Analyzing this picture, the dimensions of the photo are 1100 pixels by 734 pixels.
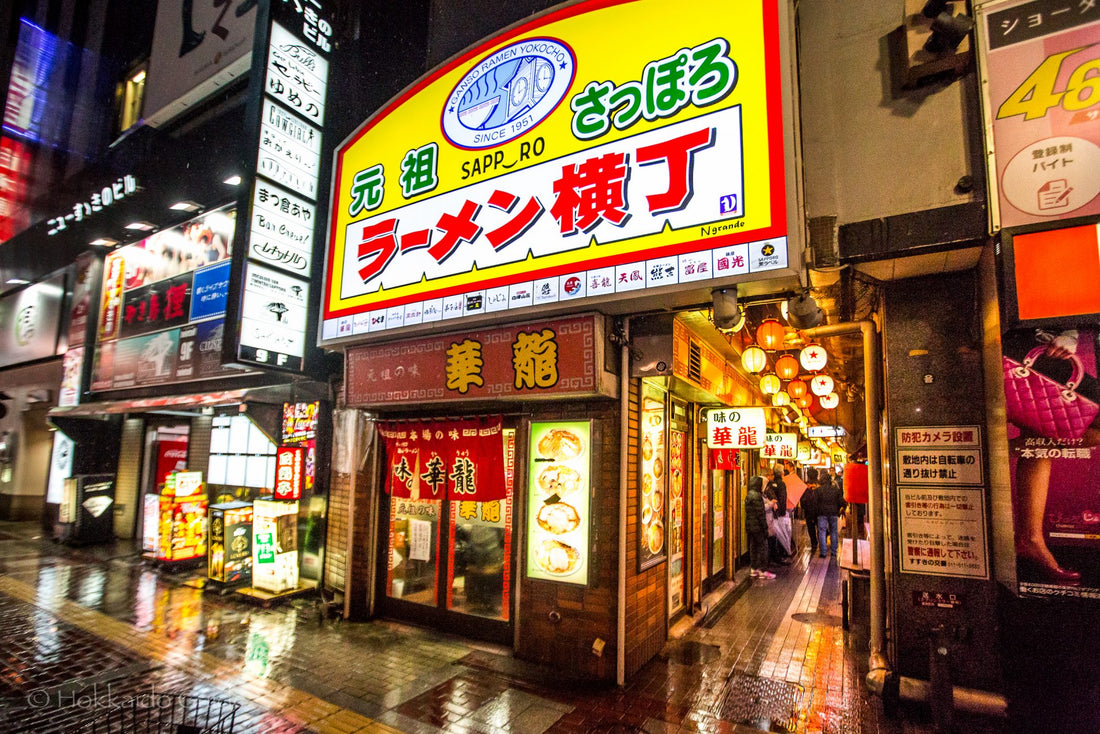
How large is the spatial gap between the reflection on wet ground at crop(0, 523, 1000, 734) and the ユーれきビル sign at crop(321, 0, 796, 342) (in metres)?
4.92

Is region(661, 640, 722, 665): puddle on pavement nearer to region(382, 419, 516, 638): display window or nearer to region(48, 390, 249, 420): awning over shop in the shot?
region(382, 419, 516, 638): display window

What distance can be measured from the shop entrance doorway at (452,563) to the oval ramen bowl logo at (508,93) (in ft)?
15.3

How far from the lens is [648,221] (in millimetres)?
6336

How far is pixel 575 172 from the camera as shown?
7.00 metres

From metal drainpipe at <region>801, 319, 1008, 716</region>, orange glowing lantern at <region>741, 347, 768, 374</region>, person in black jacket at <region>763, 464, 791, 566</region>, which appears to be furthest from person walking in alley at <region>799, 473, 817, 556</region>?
metal drainpipe at <region>801, 319, 1008, 716</region>

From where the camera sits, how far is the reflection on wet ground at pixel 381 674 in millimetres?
5801

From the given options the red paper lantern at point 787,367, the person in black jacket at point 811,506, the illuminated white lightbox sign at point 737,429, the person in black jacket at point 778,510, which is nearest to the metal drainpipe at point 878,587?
the illuminated white lightbox sign at point 737,429

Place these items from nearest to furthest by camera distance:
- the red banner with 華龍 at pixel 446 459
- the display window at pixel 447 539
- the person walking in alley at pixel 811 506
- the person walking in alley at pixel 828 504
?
the red banner with 華龍 at pixel 446 459
the display window at pixel 447 539
the person walking in alley at pixel 828 504
the person walking in alley at pixel 811 506

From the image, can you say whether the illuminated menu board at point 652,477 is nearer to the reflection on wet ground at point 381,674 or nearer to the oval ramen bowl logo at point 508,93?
the reflection on wet ground at point 381,674

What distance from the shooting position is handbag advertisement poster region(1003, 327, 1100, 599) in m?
5.01

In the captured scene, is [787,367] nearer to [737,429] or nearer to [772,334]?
[772,334]

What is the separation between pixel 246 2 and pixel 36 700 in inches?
642

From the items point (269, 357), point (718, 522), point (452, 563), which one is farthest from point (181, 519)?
point (718, 522)

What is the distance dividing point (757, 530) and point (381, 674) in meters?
9.79
